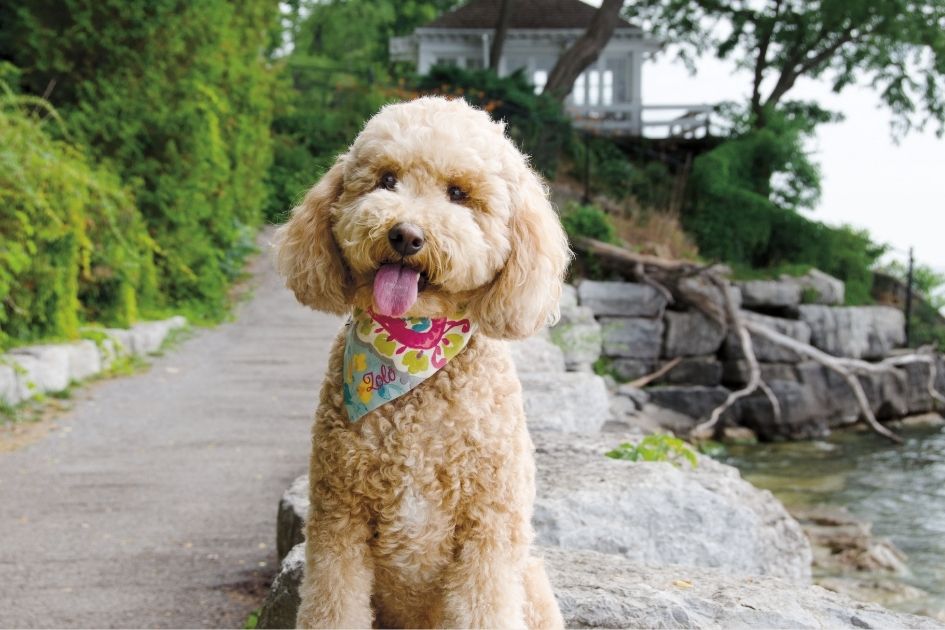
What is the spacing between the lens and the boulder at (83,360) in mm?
8914

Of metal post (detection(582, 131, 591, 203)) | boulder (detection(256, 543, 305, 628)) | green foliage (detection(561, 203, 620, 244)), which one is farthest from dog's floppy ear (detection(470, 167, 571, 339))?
metal post (detection(582, 131, 591, 203))

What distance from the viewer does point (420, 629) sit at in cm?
262

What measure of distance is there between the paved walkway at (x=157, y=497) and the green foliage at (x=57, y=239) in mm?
949

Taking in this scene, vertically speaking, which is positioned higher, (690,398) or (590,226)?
(590,226)

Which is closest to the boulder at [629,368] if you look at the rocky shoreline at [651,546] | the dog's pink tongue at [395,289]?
the rocky shoreline at [651,546]

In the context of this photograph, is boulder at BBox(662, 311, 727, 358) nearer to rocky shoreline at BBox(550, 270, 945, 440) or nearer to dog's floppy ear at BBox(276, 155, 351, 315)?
rocky shoreline at BBox(550, 270, 945, 440)

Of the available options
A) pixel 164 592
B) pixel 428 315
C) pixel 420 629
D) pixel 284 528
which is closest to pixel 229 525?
pixel 164 592

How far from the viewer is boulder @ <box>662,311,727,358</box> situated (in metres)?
14.7

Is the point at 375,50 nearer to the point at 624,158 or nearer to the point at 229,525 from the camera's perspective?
the point at 624,158

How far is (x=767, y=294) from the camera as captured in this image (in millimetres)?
15938

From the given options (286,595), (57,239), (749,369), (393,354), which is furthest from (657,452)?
(749,369)

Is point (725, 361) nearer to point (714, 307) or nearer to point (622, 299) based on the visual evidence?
point (714, 307)

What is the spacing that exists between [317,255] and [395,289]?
0.35 metres

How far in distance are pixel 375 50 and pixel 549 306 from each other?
32.5 m
